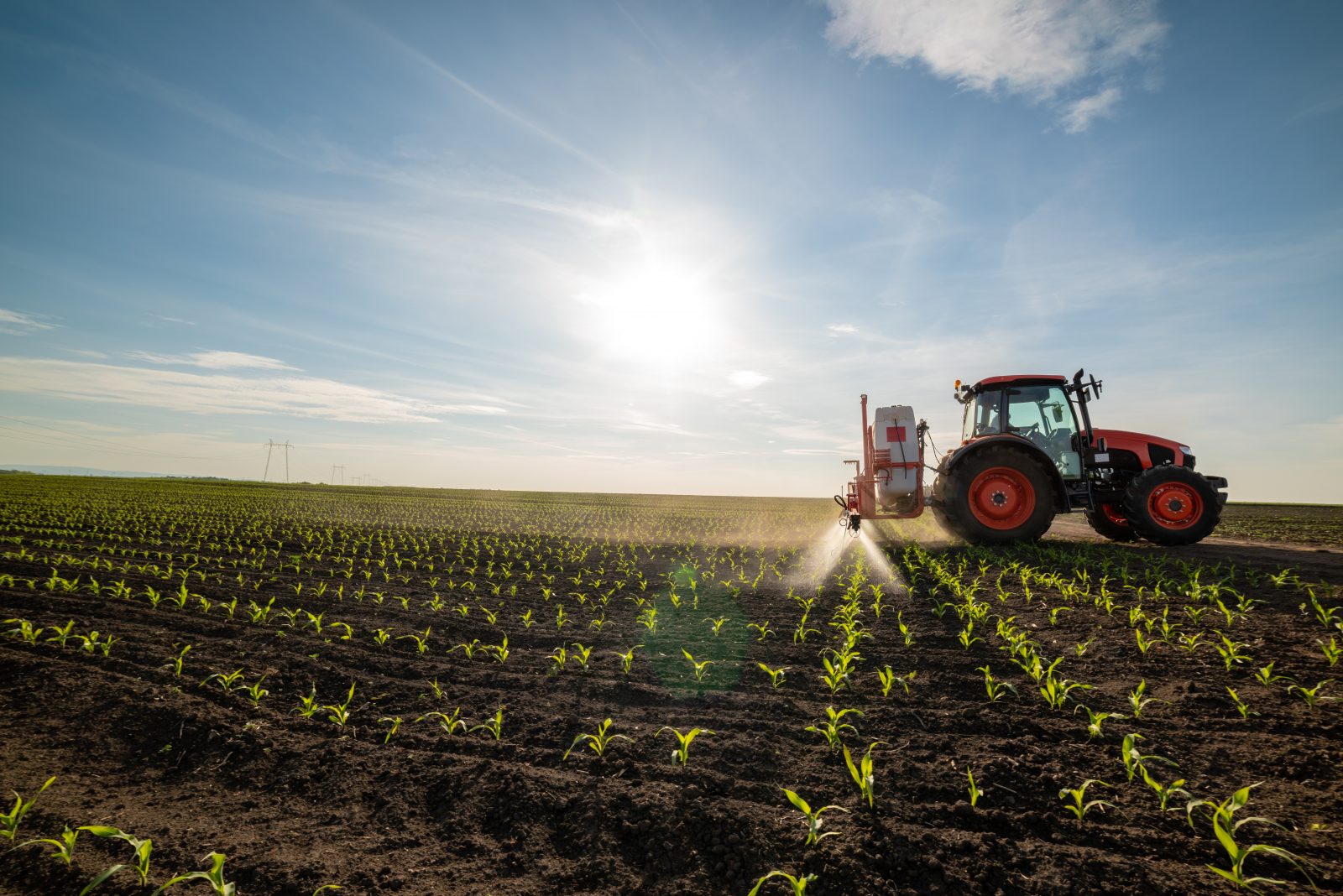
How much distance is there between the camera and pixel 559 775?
3.33 m

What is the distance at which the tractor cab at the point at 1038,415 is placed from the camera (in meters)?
10.9

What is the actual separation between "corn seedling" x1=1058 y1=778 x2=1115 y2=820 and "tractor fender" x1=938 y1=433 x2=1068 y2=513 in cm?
812

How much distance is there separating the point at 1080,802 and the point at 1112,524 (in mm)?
12173

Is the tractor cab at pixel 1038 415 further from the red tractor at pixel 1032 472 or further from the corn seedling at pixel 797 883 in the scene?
the corn seedling at pixel 797 883

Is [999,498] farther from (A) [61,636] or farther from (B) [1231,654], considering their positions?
(A) [61,636]

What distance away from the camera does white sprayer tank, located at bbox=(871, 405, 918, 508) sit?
1208 centimetres

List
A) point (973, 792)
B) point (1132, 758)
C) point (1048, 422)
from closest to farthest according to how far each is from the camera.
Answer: point (973, 792), point (1132, 758), point (1048, 422)

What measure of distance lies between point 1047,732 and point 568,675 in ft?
11.5

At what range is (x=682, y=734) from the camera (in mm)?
3678

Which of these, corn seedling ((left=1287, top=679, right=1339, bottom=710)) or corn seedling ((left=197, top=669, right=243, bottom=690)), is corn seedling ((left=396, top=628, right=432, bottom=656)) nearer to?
corn seedling ((left=197, top=669, right=243, bottom=690))

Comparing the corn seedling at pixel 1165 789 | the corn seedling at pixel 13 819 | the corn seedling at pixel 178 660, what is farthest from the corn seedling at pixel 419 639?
the corn seedling at pixel 1165 789

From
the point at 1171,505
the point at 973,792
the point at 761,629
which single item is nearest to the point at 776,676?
the point at 761,629

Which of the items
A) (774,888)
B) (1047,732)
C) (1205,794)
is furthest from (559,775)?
(1205,794)

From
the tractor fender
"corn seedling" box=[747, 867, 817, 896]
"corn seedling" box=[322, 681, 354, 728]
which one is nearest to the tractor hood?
the tractor fender
